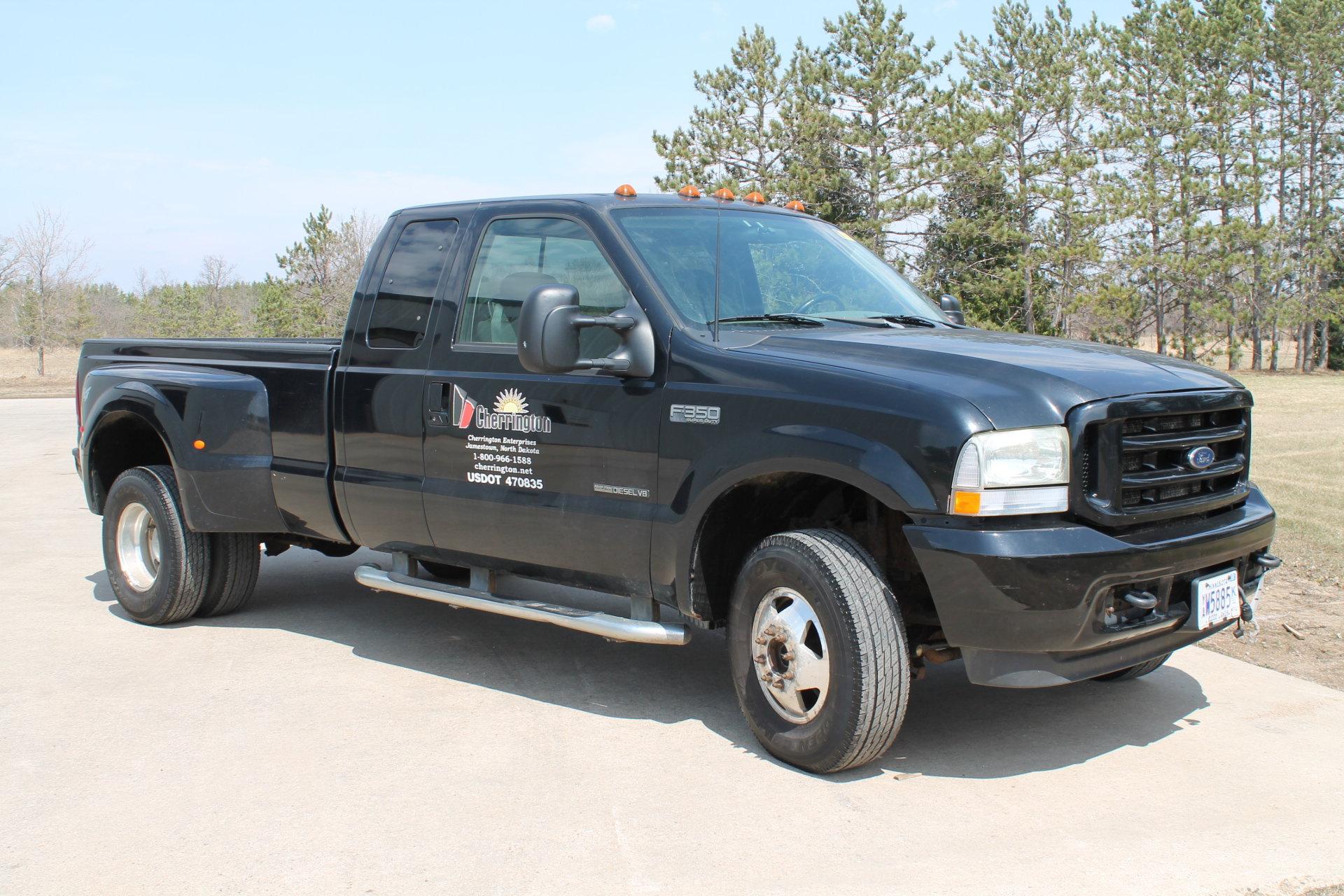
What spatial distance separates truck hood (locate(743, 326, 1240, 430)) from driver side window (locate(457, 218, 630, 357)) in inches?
28.1

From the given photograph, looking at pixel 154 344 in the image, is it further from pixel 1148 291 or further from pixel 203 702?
pixel 1148 291

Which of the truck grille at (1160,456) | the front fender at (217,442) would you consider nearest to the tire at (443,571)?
the front fender at (217,442)

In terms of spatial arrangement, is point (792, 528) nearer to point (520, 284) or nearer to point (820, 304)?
point (820, 304)

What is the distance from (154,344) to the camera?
22.0ft

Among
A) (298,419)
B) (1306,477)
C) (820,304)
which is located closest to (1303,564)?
(820,304)

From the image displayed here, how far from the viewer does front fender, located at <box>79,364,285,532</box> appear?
597 cm

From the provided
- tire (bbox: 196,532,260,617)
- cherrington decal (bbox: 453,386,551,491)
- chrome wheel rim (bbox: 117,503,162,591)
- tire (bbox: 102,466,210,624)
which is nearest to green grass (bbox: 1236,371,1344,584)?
cherrington decal (bbox: 453,386,551,491)

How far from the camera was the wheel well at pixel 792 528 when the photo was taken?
4418 mm

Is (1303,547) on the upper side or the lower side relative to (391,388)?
lower

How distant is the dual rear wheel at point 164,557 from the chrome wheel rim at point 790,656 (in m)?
3.37

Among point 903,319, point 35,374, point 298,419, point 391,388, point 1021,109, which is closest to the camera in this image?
point 903,319

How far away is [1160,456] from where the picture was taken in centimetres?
407

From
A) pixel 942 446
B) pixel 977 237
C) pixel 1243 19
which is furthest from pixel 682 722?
pixel 1243 19

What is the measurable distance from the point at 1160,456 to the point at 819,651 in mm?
1313
